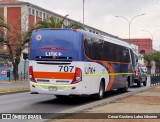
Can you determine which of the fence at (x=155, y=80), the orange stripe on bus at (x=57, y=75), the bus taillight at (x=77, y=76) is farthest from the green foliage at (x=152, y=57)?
the orange stripe on bus at (x=57, y=75)

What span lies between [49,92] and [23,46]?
1338 inches

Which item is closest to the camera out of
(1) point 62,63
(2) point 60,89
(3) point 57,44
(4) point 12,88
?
(2) point 60,89

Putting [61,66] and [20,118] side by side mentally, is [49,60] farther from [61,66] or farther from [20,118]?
[20,118]

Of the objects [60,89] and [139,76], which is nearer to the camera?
[60,89]

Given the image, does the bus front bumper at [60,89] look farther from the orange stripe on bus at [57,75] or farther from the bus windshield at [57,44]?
the bus windshield at [57,44]

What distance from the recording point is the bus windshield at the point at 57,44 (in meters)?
18.4

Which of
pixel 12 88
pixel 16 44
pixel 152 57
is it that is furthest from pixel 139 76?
pixel 152 57

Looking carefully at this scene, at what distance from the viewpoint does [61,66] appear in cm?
1830

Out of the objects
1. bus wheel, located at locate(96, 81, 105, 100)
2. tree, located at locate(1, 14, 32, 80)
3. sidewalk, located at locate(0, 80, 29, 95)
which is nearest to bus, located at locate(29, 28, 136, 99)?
bus wheel, located at locate(96, 81, 105, 100)

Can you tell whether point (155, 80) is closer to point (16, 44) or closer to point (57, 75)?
point (16, 44)

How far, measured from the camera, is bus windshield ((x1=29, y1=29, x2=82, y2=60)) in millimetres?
18391

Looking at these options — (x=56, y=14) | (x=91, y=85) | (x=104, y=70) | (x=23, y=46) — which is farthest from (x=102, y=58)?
(x=56, y=14)

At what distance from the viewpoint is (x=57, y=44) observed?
730 inches

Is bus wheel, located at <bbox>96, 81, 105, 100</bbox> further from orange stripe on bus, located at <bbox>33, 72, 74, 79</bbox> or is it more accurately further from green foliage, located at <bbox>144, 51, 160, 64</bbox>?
green foliage, located at <bbox>144, 51, 160, 64</bbox>
